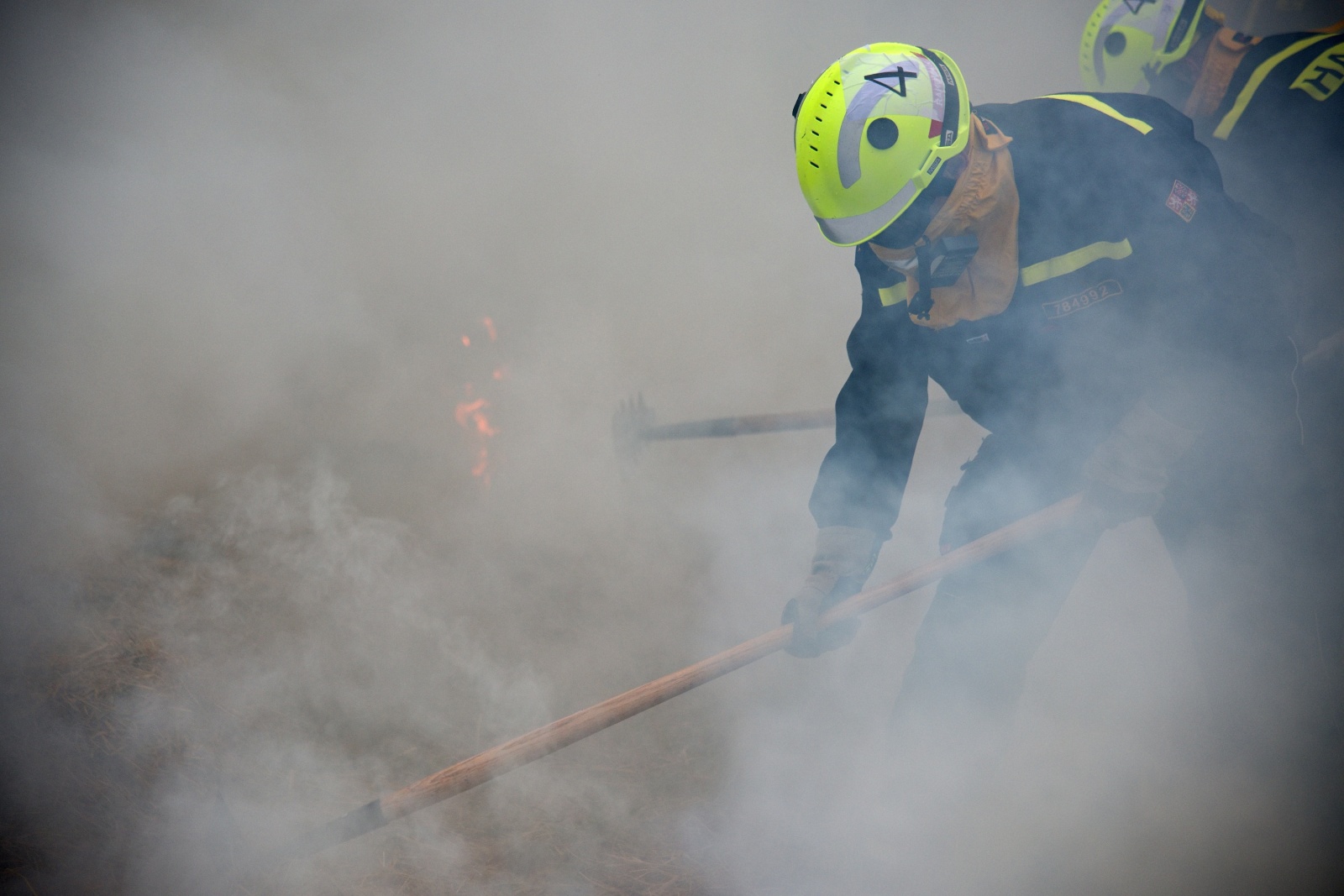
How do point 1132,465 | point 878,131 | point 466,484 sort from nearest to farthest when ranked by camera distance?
point 878,131
point 1132,465
point 466,484

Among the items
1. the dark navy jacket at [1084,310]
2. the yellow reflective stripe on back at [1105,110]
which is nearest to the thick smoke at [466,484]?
the dark navy jacket at [1084,310]

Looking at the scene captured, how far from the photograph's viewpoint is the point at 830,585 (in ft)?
7.73

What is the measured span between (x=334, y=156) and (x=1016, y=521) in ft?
15.1

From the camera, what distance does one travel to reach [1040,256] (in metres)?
2.04

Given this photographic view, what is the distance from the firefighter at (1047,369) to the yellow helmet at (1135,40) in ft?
4.66

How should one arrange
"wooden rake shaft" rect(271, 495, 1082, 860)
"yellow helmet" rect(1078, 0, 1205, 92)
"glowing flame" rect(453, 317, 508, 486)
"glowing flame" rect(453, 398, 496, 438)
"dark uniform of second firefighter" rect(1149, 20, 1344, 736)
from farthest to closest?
"glowing flame" rect(453, 398, 496, 438)
"glowing flame" rect(453, 317, 508, 486)
"yellow helmet" rect(1078, 0, 1205, 92)
"dark uniform of second firefighter" rect(1149, 20, 1344, 736)
"wooden rake shaft" rect(271, 495, 1082, 860)

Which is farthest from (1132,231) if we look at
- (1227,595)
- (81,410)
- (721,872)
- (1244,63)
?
(81,410)

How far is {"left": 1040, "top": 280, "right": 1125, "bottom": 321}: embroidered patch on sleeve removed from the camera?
2.02m

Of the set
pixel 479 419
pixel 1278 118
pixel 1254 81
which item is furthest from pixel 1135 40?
pixel 479 419

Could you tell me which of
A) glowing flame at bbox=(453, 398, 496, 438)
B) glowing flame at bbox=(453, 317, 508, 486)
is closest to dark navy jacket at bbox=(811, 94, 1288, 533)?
glowing flame at bbox=(453, 317, 508, 486)

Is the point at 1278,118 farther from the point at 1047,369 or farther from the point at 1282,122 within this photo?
the point at 1047,369

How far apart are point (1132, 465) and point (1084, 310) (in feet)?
1.59

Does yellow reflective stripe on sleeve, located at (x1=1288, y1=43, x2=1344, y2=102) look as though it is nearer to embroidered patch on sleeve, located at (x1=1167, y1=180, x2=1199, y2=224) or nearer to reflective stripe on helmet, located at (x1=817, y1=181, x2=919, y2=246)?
embroidered patch on sleeve, located at (x1=1167, y1=180, x2=1199, y2=224)

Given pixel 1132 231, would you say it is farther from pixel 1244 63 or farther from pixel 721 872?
pixel 721 872
